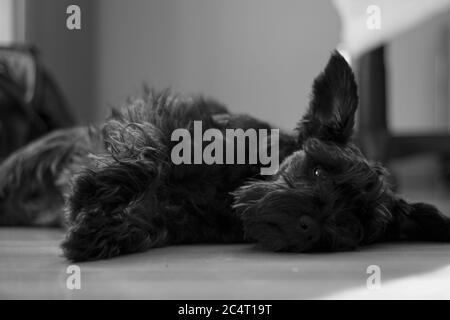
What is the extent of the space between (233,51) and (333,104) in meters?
2.23

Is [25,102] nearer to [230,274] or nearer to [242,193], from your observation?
[242,193]

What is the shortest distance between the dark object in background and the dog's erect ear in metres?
1.67

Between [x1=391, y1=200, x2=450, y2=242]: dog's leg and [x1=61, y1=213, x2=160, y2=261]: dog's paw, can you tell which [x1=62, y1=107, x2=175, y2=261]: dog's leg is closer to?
[x1=61, y1=213, x2=160, y2=261]: dog's paw

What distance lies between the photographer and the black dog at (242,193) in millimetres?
1489

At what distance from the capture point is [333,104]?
1.57 m

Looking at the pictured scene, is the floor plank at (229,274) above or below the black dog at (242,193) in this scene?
below

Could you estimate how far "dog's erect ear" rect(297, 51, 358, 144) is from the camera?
1.55 m

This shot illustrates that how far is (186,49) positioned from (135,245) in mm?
3058

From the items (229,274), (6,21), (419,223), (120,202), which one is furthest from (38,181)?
(6,21)

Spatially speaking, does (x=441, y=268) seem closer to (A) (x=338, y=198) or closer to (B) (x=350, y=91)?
(A) (x=338, y=198)

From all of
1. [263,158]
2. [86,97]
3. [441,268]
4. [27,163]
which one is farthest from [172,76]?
[441,268]

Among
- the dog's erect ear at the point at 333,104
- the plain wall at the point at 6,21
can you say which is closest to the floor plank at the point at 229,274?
the dog's erect ear at the point at 333,104

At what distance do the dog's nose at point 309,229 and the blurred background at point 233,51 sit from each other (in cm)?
36

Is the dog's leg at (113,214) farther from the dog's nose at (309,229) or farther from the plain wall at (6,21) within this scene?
the plain wall at (6,21)
